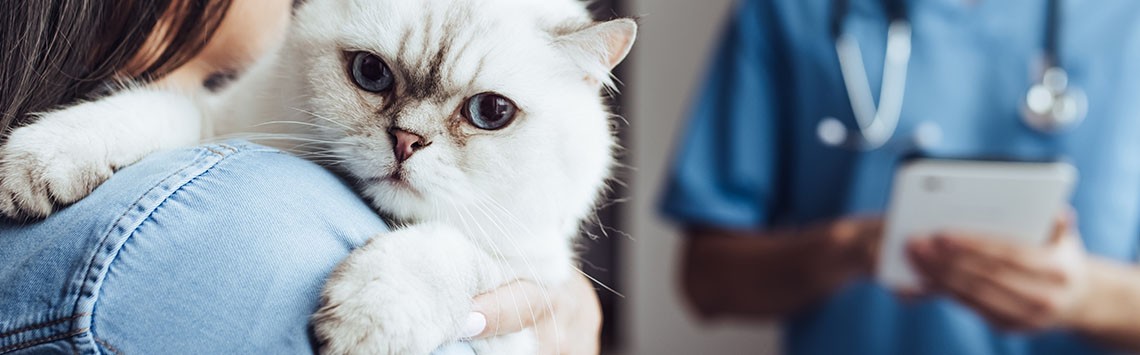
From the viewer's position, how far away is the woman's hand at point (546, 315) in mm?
554

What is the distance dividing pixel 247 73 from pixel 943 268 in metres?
1.03

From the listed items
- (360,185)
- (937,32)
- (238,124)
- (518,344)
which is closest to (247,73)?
(238,124)

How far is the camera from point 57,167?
50 centimetres

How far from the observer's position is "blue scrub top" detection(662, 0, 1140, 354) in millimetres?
1367

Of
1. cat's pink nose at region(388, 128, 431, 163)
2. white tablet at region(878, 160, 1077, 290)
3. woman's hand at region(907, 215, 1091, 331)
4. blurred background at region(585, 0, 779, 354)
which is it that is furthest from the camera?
blurred background at region(585, 0, 779, 354)

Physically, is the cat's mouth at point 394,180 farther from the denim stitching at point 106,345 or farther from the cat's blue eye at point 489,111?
the denim stitching at point 106,345

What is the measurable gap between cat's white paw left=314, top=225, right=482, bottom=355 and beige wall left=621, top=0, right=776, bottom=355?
1583 mm

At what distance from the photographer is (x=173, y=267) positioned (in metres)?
0.44

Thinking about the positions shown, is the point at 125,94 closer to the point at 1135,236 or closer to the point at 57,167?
the point at 57,167

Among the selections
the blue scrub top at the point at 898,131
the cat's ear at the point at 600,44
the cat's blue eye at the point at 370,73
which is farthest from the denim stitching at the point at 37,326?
the blue scrub top at the point at 898,131

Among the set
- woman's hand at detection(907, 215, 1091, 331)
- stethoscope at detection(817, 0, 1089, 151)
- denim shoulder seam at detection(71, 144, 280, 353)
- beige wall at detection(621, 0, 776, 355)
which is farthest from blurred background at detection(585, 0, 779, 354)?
denim shoulder seam at detection(71, 144, 280, 353)

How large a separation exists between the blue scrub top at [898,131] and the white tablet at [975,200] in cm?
10

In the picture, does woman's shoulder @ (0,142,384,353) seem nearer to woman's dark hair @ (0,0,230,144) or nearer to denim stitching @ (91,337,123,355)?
denim stitching @ (91,337,123,355)

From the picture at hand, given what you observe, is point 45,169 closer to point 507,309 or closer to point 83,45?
point 83,45
